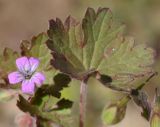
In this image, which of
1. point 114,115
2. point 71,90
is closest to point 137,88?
point 114,115

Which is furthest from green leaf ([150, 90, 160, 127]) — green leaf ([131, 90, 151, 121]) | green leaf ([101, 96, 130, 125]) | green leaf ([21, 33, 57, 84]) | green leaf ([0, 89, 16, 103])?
green leaf ([0, 89, 16, 103])

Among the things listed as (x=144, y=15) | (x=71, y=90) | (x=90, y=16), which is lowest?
(x=90, y=16)

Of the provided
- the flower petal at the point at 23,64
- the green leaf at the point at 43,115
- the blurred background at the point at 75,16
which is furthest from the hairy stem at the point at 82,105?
the blurred background at the point at 75,16

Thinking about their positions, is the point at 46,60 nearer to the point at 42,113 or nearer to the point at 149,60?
the point at 42,113

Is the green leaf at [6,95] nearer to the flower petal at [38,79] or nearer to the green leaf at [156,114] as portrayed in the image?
the flower petal at [38,79]

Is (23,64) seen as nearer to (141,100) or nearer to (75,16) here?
(141,100)

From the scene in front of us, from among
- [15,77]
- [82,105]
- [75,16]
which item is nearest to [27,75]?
[15,77]

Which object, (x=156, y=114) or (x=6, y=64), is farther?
(x=6, y=64)

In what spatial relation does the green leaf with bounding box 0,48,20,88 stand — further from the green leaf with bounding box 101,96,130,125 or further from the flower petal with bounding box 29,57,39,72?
the green leaf with bounding box 101,96,130,125
